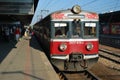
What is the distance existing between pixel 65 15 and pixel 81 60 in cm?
197

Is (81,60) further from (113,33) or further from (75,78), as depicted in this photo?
(113,33)

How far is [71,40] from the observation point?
1368cm

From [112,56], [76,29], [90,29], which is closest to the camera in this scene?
[76,29]

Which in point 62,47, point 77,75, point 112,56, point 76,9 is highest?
point 76,9

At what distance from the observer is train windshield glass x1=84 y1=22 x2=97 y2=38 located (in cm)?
1394

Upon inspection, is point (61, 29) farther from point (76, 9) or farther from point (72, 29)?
point (76, 9)

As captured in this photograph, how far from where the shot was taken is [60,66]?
44.9 feet

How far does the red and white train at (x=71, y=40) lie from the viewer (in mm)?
13602

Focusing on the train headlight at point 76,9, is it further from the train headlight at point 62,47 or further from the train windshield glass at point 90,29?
the train headlight at point 62,47

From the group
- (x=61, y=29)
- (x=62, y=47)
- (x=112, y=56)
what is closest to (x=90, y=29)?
(x=61, y=29)

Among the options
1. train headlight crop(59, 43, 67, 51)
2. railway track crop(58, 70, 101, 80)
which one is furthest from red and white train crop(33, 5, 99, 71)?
railway track crop(58, 70, 101, 80)

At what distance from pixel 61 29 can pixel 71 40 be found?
0.62 m

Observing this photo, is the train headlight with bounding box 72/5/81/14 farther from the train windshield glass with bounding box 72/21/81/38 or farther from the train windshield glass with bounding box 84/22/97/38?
the train windshield glass with bounding box 84/22/97/38

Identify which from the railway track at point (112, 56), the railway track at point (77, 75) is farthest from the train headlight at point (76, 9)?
the railway track at point (112, 56)
